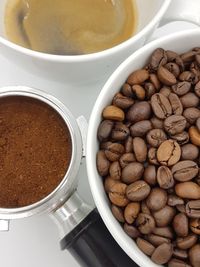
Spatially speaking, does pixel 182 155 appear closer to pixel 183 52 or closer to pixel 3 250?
pixel 183 52

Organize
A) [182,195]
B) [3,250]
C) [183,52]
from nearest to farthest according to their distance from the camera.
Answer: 1. [182,195]
2. [183,52]
3. [3,250]

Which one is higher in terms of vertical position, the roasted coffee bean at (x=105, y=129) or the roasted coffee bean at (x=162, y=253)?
the roasted coffee bean at (x=105, y=129)

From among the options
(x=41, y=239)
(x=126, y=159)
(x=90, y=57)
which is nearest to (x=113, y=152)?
(x=126, y=159)

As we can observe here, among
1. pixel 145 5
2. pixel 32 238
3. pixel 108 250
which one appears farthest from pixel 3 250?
pixel 145 5

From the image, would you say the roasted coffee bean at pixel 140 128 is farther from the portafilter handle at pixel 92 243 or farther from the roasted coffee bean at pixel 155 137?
the portafilter handle at pixel 92 243

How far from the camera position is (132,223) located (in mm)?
579

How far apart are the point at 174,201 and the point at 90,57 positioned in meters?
0.20

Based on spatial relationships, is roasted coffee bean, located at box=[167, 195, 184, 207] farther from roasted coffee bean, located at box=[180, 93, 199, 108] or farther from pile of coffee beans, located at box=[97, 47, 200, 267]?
roasted coffee bean, located at box=[180, 93, 199, 108]

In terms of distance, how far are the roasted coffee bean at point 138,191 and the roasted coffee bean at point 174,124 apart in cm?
7

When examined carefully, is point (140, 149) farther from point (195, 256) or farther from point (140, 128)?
point (195, 256)

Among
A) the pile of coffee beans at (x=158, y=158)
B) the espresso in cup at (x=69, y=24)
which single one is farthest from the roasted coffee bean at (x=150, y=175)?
the espresso in cup at (x=69, y=24)

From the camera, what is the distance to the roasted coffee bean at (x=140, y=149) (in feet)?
1.90

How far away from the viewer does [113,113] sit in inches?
23.7

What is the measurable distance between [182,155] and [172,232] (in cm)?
9
